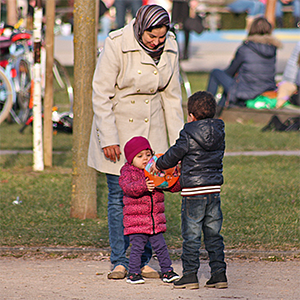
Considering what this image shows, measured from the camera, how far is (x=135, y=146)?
4.07 m

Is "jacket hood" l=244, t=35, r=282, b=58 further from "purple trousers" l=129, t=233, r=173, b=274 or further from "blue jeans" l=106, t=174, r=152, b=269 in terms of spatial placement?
"purple trousers" l=129, t=233, r=173, b=274

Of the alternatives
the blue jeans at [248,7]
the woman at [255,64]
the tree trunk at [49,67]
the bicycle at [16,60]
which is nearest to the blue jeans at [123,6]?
the woman at [255,64]

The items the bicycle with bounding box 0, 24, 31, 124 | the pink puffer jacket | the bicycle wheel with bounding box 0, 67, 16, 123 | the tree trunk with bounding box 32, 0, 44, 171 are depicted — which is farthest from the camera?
the bicycle with bounding box 0, 24, 31, 124

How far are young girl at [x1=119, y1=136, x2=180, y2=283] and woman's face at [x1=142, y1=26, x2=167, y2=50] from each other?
0.61m

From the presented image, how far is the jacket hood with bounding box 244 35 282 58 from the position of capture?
10766 mm

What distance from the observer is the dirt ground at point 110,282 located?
12.8 ft

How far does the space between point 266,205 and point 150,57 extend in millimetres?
2473

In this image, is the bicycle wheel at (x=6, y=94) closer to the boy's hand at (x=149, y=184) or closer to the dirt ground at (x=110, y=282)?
the dirt ground at (x=110, y=282)

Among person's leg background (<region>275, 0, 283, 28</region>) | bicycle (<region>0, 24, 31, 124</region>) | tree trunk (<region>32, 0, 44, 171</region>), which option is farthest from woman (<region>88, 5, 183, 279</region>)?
person's leg background (<region>275, 0, 283, 28</region>)

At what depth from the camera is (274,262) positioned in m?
4.59

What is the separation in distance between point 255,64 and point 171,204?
5157mm

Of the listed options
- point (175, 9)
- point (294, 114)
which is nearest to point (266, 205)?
point (294, 114)

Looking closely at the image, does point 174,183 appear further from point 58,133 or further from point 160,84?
point 58,133

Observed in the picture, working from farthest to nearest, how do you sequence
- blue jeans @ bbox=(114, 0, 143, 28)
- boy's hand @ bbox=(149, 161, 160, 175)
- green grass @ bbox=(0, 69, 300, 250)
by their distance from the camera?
blue jeans @ bbox=(114, 0, 143, 28), green grass @ bbox=(0, 69, 300, 250), boy's hand @ bbox=(149, 161, 160, 175)
